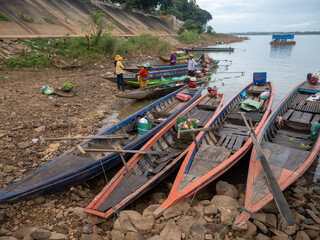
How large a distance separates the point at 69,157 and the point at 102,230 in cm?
208

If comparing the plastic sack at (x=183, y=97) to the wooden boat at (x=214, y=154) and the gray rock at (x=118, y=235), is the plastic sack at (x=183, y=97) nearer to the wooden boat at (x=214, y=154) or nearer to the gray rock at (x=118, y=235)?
the wooden boat at (x=214, y=154)

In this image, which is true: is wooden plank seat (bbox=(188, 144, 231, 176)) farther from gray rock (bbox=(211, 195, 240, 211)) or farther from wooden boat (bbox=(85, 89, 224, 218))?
gray rock (bbox=(211, 195, 240, 211))

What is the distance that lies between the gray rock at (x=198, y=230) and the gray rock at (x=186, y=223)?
6cm

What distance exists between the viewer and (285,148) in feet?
19.2

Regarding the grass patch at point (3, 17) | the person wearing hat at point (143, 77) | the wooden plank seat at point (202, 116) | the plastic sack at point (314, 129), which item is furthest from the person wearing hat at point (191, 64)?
the grass patch at point (3, 17)

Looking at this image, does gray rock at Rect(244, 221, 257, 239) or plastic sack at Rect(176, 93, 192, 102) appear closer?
gray rock at Rect(244, 221, 257, 239)

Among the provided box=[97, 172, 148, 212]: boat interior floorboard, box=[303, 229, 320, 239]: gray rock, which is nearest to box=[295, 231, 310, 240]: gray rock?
box=[303, 229, 320, 239]: gray rock

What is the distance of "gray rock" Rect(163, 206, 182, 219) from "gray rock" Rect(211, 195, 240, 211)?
83 centimetres

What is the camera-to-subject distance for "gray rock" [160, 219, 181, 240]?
146 inches

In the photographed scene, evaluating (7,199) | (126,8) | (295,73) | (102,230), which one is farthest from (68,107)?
(126,8)

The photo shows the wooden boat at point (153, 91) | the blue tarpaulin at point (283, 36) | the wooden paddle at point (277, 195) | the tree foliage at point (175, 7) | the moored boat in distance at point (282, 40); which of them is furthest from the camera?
the moored boat in distance at point (282, 40)

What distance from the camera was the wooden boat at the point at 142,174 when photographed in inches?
165

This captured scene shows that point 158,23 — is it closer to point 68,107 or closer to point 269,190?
point 68,107

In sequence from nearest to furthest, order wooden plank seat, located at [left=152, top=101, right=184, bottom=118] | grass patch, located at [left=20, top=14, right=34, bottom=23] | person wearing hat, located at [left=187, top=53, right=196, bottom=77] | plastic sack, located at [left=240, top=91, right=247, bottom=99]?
wooden plank seat, located at [left=152, top=101, right=184, bottom=118]
plastic sack, located at [left=240, top=91, right=247, bottom=99]
person wearing hat, located at [left=187, top=53, right=196, bottom=77]
grass patch, located at [left=20, top=14, right=34, bottom=23]
